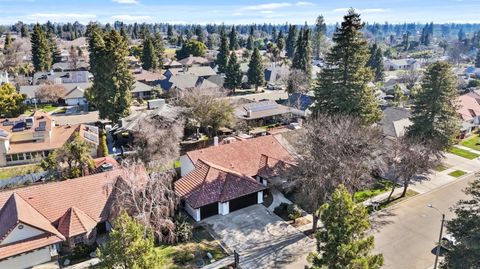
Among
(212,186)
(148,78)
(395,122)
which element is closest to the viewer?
(212,186)

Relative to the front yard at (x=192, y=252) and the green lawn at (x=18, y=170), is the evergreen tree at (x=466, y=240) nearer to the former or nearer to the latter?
the front yard at (x=192, y=252)

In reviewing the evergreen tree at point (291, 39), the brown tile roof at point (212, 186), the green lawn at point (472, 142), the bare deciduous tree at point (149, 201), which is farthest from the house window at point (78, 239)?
the evergreen tree at point (291, 39)

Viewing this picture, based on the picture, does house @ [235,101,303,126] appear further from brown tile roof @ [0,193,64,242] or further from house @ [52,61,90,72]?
house @ [52,61,90,72]

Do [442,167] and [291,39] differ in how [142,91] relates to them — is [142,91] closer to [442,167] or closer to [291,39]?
[442,167]

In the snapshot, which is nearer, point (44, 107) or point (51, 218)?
point (51, 218)

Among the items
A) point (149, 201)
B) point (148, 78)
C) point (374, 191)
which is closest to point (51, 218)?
point (149, 201)

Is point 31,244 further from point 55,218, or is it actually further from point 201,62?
point 201,62

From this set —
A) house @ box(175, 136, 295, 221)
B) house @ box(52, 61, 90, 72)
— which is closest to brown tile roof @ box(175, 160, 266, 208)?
house @ box(175, 136, 295, 221)
